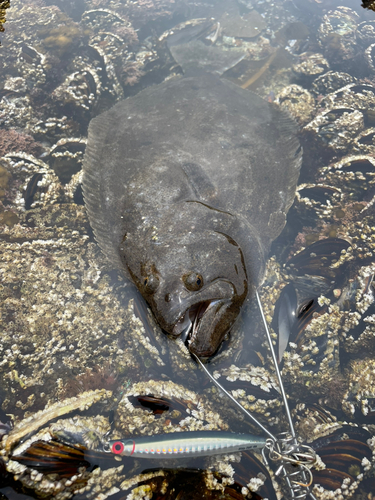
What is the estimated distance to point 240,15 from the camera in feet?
25.4

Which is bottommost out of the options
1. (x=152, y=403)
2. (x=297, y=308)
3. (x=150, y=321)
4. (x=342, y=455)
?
(x=342, y=455)

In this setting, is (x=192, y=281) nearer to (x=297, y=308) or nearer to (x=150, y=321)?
(x=150, y=321)

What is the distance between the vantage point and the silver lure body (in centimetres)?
229

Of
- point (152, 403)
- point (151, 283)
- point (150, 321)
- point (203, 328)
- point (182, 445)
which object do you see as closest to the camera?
point (182, 445)

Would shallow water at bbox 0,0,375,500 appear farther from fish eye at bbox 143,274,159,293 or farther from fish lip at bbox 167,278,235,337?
fish eye at bbox 143,274,159,293

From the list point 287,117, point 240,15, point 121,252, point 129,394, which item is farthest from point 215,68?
point 129,394

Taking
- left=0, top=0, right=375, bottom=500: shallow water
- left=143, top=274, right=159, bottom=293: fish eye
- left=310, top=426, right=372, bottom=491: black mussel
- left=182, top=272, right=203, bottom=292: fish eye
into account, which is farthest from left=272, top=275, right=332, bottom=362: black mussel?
left=143, top=274, right=159, bottom=293: fish eye

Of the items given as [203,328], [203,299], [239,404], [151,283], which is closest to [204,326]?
[203,328]

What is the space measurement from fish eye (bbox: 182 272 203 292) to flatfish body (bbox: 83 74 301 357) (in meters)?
0.01

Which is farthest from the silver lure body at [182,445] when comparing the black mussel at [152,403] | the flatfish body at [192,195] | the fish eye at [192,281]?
the fish eye at [192,281]

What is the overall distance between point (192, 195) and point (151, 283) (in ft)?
4.20

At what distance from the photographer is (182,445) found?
230 centimetres

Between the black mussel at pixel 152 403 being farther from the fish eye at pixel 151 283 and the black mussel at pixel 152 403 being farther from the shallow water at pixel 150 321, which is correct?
the fish eye at pixel 151 283

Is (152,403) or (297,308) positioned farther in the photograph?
(297,308)
